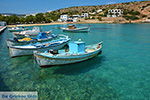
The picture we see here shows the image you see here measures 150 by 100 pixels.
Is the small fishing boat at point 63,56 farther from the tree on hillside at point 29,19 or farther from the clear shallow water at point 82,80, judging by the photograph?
the tree on hillside at point 29,19

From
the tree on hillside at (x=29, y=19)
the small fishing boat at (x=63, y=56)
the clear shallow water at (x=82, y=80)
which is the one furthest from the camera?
the tree on hillside at (x=29, y=19)

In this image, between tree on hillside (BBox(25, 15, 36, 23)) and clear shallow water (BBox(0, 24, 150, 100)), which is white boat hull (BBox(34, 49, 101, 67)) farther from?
tree on hillside (BBox(25, 15, 36, 23))

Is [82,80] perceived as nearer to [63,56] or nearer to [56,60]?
[63,56]

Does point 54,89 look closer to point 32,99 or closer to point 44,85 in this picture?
point 44,85

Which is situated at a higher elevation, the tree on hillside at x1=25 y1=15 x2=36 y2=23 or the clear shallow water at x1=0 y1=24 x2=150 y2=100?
the tree on hillside at x1=25 y1=15 x2=36 y2=23

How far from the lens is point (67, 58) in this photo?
1579 centimetres

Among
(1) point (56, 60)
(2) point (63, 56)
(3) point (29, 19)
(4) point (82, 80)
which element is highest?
(3) point (29, 19)

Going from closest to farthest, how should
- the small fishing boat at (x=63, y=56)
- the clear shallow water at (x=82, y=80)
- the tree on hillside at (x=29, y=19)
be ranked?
the clear shallow water at (x=82, y=80) < the small fishing boat at (x=63, y=56) < the tree on hillside at (x=29, y=19)

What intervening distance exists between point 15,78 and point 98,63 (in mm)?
11199

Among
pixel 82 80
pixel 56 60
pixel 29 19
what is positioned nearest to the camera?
pixel 82 80

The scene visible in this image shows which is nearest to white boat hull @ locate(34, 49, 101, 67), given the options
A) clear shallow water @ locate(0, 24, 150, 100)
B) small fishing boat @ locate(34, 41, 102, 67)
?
small fishing boat @ locate(34, 41, 102, 67)

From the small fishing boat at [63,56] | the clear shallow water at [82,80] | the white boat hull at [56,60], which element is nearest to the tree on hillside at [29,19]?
the clear shallow water at [82,80]

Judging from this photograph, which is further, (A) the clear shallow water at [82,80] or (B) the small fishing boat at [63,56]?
(B) the small fishing boat at [63,56]

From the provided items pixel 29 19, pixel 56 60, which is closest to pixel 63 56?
pixel 56 60
